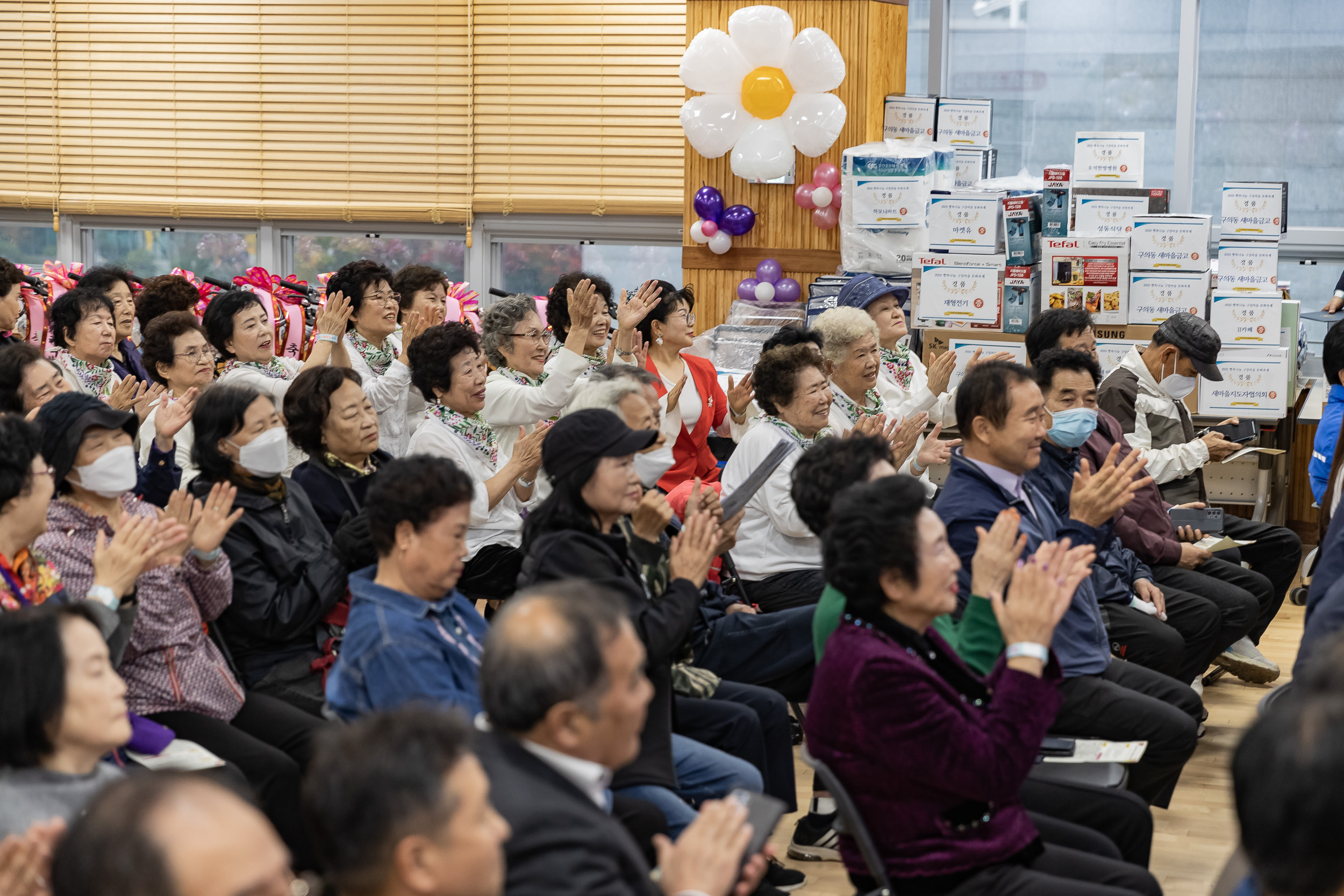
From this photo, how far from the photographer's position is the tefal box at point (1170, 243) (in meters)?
5.75

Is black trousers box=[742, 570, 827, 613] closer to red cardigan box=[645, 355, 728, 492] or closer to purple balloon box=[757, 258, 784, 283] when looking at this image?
red cardigan box=[645, 355, 728, 492]

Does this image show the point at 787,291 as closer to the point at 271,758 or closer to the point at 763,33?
the point at 763,33

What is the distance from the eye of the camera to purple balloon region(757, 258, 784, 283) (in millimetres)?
6777

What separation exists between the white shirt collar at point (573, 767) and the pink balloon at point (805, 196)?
5391mm

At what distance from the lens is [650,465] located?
11.3ft

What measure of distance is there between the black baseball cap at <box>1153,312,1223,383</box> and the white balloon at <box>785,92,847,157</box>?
2.11m

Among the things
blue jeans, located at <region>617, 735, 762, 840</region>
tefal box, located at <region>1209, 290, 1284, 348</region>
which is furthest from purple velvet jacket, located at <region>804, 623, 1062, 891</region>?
tefal box, located at <region>1209, 290, 1284, 348</region>

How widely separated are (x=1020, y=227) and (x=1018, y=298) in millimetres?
326

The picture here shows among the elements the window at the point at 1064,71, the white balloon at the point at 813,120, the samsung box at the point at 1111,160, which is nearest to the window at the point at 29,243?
the white balloon at the point at 813,120

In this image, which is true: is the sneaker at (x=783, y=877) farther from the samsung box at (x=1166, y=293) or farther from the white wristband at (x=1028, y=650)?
the samsung box at (x=1166, y=293)

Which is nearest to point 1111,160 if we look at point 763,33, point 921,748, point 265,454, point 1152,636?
point 763,33

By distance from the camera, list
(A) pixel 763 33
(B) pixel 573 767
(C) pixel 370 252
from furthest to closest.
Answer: (C) pixel 370 252 < (A) pixel 763 33 < (B) pixel 573 767

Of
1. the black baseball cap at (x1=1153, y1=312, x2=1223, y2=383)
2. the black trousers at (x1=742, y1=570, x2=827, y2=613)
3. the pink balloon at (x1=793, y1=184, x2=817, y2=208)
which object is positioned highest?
the pink balloon at (x1=793, y1=184, x2=817, y2=208)

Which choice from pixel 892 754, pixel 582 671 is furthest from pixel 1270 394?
pixel 582 671
